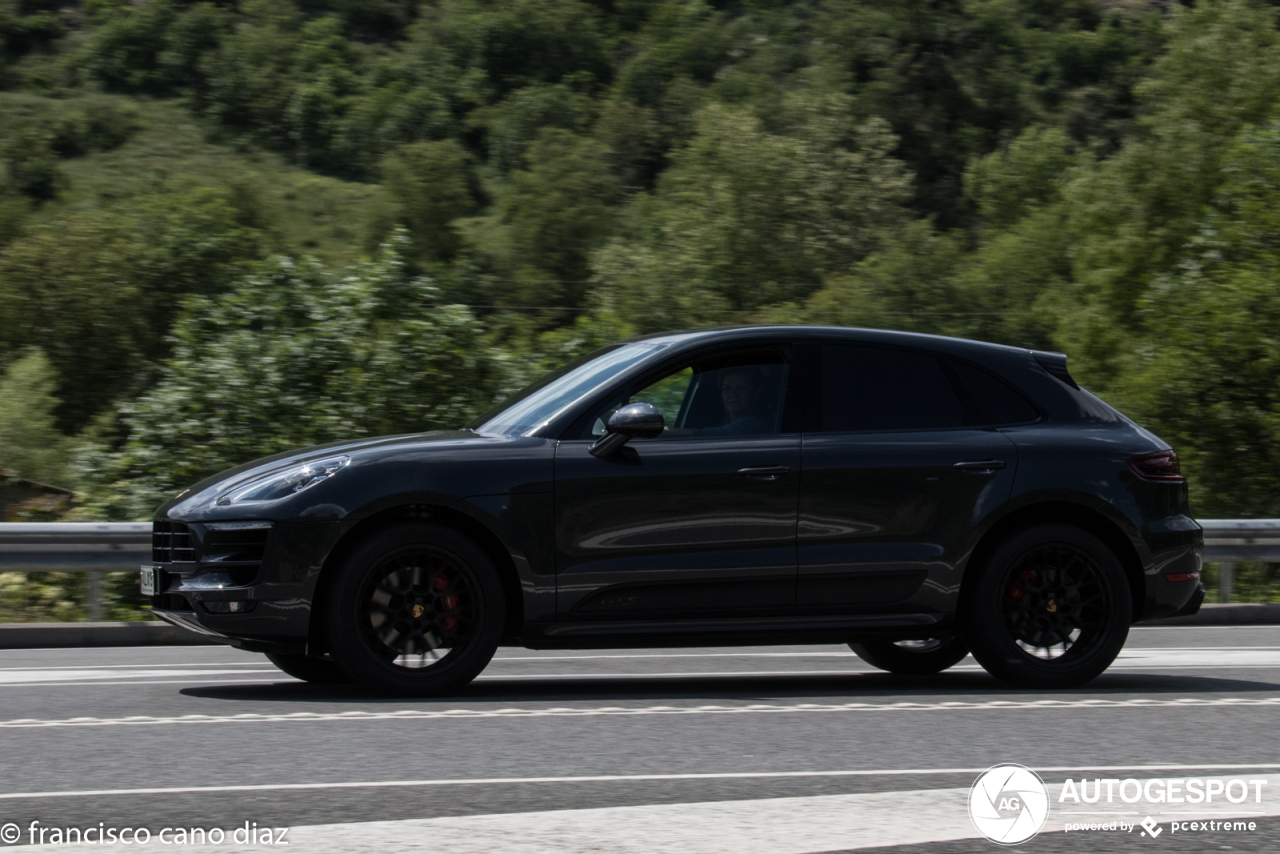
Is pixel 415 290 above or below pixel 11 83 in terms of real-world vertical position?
below

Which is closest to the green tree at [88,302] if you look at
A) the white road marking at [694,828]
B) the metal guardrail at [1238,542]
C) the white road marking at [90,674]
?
the metal guardrail at [1238,542]

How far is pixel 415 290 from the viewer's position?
18922 mm

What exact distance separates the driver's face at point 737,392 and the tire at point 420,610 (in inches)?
50.7

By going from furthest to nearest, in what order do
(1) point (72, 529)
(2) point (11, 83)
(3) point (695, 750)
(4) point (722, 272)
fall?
(2) point (11, 83)
(4) point (722, 272)
(1) point (72, 529)
(3) point (695, 750)

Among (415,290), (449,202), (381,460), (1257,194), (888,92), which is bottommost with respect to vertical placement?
(381,460)

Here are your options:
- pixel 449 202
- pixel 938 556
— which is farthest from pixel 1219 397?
pixel 449 202

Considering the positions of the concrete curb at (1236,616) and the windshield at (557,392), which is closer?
the windshield at (557,392)

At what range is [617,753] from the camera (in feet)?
18.0

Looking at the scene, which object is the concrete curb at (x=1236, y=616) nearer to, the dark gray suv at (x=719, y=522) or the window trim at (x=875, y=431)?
the dark gray suv at (x=719, y=522)

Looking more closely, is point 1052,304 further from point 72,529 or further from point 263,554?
point 263,554

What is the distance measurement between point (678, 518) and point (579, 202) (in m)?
89.1

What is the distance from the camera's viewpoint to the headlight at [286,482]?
6590 millimetres

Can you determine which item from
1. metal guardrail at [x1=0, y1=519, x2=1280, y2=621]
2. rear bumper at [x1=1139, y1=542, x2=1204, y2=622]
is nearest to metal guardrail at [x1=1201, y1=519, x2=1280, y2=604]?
rear bumper at [x1=1139, y1=542, x2=1204, y2=622]

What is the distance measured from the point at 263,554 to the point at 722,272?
5802 cm
